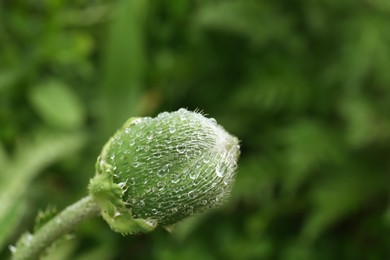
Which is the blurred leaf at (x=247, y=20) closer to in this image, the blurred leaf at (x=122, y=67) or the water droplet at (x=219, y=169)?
the blurred leaf at (x=122, y=67)

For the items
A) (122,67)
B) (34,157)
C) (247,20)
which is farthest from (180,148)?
(247,20)

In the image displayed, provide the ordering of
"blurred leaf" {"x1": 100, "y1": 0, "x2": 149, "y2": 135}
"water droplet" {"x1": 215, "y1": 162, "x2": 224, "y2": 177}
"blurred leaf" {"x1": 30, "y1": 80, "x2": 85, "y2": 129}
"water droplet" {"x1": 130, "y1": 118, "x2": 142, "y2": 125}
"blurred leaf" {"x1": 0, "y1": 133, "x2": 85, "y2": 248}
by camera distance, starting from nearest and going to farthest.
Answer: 1. "water droplet" {"x1": 215, "y1": 162, "x2": 224, "y2": 177}
2. "water droplet" {"x1": 130, "y1": 118, "x2": 142, "y2": 125}
3. "blurred leaf" {"x1": 0, "y1": 133, "x2": 85, "y2": 248}
4. "blurred leaf" {"x1": 30, "y1": 80, "x2": 85, "y2": 129}
5. "blurred leaf" {"x1": 100, "y1": 0, "x2": 149, "y2": 135}

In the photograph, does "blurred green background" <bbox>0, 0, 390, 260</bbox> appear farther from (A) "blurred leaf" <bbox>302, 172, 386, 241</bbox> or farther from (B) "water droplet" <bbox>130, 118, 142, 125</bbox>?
(B) "water droplet" <bbox>130, 118, 142, 125</bbox>

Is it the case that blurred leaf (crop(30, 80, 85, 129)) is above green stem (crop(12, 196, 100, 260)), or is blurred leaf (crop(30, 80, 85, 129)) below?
above

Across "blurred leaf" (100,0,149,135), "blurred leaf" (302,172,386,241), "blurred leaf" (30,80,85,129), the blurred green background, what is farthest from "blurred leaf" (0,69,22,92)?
"blurred leaf" (302,172,386,241)

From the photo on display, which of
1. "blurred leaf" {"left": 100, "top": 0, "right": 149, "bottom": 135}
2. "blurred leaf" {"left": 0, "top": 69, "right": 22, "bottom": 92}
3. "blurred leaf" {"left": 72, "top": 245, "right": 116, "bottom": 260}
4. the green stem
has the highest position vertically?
"blurred leaf" {"left": 100, "top": 0, "right": 149, "bottom": 135}

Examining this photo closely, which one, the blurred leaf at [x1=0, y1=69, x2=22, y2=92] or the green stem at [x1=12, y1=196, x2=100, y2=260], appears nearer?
the green stem at [x1=12, y1=196, x2=100, y2=260]

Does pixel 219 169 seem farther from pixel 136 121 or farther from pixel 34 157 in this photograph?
pixel 34 157
